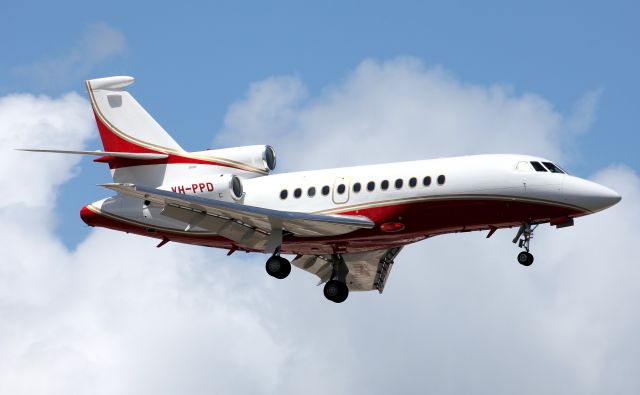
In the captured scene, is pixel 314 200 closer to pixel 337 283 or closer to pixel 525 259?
pixel 337 283

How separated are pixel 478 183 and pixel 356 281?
27.3 feet

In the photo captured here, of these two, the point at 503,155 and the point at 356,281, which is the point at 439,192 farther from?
the point at 356,281

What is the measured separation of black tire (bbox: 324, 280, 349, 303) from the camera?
44.4 metres

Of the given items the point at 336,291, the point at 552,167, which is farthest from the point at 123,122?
the point at 552,167

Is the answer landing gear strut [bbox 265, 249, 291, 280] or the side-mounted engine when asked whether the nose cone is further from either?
the side-mounted engine

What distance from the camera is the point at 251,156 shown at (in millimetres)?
42844

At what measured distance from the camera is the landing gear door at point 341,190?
4066 cm

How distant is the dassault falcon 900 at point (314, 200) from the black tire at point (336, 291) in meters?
0.04

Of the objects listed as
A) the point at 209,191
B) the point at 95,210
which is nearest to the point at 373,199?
the point at 209,191

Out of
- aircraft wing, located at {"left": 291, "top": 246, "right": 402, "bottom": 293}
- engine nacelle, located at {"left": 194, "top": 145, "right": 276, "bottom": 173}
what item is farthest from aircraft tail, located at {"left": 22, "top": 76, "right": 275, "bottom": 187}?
aircraft wing, located at {"left": 291, "top": 246, "right": 402, "bottom": 293}

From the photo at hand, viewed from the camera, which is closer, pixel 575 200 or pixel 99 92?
pixel 575 200

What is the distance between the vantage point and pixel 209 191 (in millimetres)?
42250

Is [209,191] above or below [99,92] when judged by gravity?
below

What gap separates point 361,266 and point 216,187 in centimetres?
614
